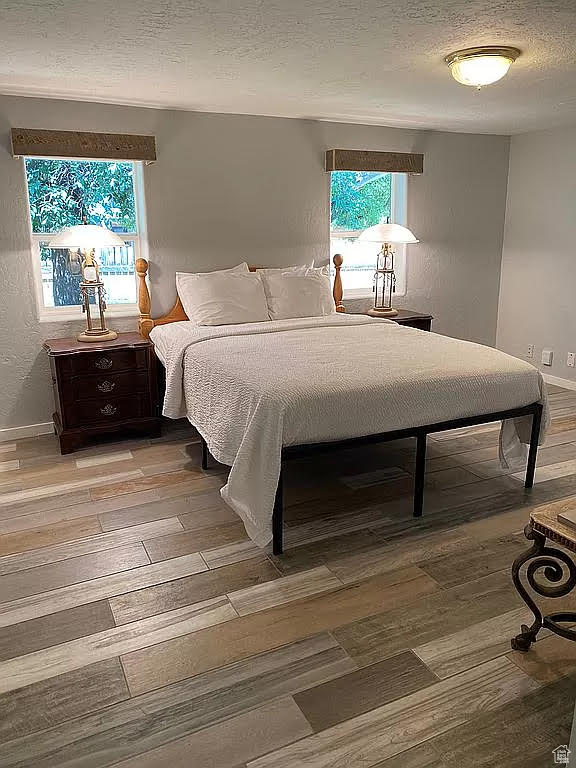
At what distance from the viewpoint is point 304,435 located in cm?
259

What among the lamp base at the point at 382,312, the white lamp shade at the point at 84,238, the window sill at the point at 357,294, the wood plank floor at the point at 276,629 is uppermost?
the white lamp shade at the point at 84,238

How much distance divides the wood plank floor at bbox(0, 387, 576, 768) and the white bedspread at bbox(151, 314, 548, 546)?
0.34 metres

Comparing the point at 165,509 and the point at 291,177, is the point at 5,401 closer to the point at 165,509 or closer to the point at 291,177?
the point at 165,509

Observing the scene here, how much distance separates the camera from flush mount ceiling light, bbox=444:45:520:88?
2.74m

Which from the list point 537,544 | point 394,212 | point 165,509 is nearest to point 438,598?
point 537,544

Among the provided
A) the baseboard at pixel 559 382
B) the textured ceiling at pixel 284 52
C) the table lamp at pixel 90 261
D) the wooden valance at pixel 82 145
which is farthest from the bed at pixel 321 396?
the baseboard at pixel 559 382

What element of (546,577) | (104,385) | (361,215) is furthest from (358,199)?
(546,577)

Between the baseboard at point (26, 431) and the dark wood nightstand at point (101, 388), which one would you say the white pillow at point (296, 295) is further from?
the baseboard at point (26, 431)

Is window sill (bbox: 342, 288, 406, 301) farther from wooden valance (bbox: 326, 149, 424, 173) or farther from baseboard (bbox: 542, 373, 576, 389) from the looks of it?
baseboard (bbox: 542, 373, 576, 389)

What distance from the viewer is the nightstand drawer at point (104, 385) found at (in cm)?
380

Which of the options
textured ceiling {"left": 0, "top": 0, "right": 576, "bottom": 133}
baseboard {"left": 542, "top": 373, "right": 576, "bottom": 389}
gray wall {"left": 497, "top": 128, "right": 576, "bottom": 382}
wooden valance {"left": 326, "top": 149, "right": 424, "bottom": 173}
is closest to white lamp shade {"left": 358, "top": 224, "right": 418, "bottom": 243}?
wooden valance {"left": 326, "top": 149, "right": 424, "bottom": 173}

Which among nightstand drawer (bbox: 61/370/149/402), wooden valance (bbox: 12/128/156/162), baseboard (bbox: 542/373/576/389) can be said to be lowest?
baseboard (bbox: 542/373/576/389)

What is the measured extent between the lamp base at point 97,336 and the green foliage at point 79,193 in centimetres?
77

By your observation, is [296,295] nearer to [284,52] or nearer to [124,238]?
[124,238]
